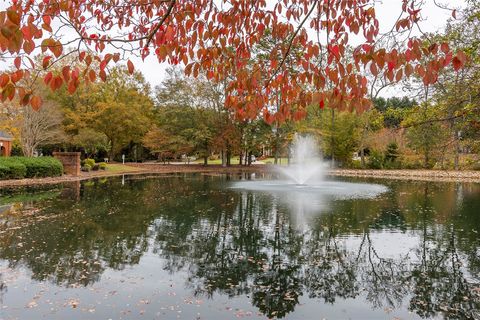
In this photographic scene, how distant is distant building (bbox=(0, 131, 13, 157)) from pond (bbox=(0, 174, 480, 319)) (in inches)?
1057

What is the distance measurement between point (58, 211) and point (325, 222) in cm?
887

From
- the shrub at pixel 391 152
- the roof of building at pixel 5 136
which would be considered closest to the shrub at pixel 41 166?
the roof of building at pixel 5 136

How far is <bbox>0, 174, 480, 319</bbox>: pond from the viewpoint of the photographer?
224 inches

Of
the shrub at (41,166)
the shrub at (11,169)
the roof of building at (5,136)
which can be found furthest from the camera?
the roof of building at (5,136)

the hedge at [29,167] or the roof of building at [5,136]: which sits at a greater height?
the roof of building at [5,136]

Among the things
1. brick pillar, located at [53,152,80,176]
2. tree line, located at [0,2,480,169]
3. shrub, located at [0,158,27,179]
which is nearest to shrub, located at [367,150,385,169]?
tree line, located at [0,2,480,169]

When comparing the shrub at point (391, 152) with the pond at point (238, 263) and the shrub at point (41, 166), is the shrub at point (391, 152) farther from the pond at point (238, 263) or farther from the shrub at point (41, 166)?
the shrub at point (41, 166)

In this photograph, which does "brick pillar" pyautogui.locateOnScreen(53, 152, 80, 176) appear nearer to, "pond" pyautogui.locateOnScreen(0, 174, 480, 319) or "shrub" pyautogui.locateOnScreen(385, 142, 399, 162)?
"pond" pyautogui.locateOnScreen(0, 174, 480, 319)

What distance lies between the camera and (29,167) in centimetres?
2466

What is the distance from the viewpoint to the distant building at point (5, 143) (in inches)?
1455

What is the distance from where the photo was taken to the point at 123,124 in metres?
47.2

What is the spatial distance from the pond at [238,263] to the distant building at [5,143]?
26840 mm

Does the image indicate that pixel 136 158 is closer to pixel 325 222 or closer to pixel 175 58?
pixel 325 222

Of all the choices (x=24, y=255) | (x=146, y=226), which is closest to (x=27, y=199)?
(x=146, y=226)
